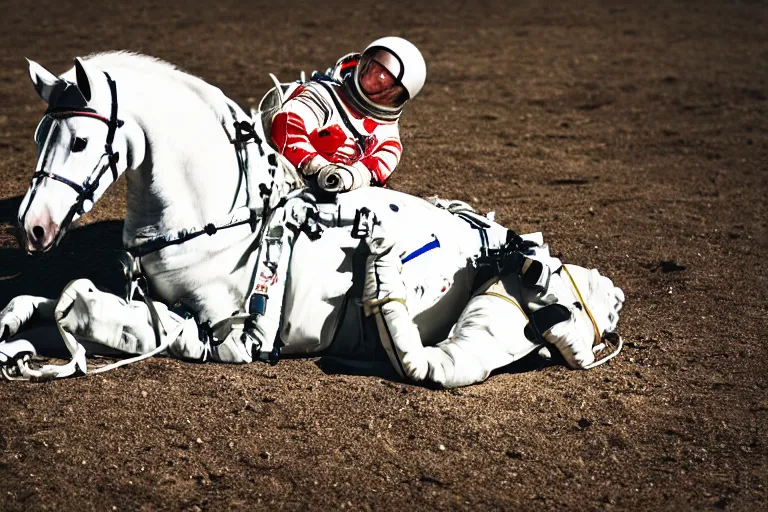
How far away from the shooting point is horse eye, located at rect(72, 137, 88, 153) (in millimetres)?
4230

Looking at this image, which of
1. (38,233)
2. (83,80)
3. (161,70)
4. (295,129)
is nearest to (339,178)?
(295,129)

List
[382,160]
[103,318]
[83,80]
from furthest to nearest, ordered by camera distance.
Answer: [382,160]
[103,318]
[83,80]

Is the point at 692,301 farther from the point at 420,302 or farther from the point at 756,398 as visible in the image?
the point at 420,302

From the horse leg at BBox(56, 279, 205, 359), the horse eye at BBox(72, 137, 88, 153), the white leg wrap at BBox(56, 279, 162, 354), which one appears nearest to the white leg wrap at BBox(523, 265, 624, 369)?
the horse leg at BBox(56, 279, 205, 359)

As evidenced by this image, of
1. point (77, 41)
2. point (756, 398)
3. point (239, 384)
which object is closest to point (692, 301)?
point (756, 398)

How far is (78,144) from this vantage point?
424cm

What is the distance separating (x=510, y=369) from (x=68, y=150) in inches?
97.3

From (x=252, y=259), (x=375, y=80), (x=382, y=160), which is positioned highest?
(x=375, y=80)

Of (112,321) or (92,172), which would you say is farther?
(112,321)

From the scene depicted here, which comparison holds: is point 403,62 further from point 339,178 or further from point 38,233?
point 38,233

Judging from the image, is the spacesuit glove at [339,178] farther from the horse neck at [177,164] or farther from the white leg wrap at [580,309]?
the white leg wrap at [580,309]

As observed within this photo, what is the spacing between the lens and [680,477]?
15.3ft

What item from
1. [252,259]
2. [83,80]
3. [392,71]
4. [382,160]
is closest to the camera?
[83,80]

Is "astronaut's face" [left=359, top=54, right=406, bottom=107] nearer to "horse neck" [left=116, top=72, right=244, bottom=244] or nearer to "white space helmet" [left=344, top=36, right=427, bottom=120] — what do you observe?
"white space helmet" [left=344, top=36, right=427, bottom=120]
